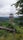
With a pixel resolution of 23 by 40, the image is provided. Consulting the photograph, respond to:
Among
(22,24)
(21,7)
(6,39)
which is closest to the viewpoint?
(21,7)

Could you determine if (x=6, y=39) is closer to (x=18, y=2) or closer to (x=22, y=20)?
(x=22, y=20)

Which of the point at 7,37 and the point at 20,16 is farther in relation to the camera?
the point at 7,37

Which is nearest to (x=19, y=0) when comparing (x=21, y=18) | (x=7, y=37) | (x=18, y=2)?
(x=18, y=2)

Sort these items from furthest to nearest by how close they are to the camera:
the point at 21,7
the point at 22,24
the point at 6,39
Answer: the point at 6,39 < the point at 22,24 < the point at 21,7

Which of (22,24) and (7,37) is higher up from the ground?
(22,24)

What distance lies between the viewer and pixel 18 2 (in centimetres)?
249

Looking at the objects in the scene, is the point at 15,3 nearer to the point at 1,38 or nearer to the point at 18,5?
the point at 18,5

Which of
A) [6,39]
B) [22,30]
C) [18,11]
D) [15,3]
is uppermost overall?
[15,3]

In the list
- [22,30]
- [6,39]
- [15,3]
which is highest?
[15,3]

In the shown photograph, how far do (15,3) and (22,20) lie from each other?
423 millimetres

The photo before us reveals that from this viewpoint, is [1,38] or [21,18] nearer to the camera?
[21,18]

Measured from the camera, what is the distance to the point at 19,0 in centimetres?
253

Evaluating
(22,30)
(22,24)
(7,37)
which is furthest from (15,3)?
(7,37)

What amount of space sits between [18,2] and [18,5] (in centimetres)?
8
